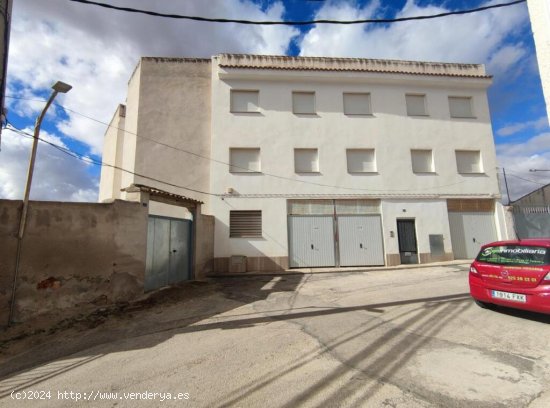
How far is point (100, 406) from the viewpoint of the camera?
10.1ft

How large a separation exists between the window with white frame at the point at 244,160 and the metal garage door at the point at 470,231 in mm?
9868

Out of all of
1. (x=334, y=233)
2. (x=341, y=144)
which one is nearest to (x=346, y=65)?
(x=341, y=144)

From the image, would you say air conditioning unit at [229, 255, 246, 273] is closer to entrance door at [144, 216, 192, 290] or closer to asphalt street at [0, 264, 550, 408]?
entrance door at [144, 216, 192, 290]

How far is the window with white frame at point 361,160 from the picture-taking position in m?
15.1

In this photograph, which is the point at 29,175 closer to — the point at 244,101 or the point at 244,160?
the point at 244,160

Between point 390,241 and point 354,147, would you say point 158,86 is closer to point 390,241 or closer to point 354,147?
point 354,147

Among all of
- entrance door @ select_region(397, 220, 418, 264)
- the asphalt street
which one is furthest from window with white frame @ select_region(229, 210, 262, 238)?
the asphalt street

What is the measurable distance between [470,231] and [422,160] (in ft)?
13.7

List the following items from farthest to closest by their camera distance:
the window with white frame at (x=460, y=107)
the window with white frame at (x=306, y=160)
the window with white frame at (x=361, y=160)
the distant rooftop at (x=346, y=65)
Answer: the window with white frame at (x=460, y=107) < the distant rooftop at (x=346, y=65) < the window with white frame at (x=361, y=160) < the window with white frame at (x=306, y=160)

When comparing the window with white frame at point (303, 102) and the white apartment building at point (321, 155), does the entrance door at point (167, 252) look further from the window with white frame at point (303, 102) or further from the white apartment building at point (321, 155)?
the window with white frame at point (303, 102)

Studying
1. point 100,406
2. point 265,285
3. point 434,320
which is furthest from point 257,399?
point 265,285

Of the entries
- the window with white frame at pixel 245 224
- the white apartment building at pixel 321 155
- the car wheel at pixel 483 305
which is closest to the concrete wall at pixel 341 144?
the white apartment building at pixel 321 155

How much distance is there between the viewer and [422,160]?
1555 cm

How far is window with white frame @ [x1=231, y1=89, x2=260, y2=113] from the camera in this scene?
602 inches
